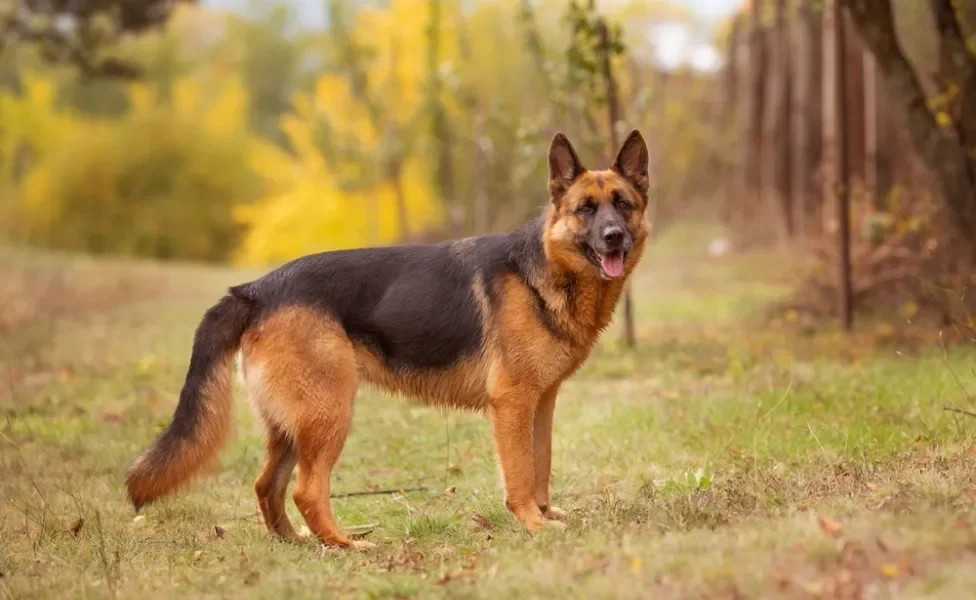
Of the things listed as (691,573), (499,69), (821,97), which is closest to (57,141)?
(499,69)

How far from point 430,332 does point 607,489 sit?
1486 millimetres

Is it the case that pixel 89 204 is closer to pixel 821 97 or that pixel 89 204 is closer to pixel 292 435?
pixel 821 97

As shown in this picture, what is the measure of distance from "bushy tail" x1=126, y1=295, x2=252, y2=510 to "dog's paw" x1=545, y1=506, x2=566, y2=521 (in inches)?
70.8

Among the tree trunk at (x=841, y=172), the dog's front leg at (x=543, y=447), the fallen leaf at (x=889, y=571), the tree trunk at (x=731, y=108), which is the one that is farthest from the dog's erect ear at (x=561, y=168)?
the tree trunk at (x=731, y=108)

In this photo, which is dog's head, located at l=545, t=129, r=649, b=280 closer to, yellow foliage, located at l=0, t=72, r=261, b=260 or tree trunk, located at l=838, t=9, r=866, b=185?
tree trunk, located at l=838, t=9, r=866, b=185

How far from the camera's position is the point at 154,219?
4384cm

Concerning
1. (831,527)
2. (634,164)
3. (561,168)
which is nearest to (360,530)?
(561,168)

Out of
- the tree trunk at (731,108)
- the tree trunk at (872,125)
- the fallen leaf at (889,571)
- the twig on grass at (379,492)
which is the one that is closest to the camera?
the fallen leaf at (889,571)

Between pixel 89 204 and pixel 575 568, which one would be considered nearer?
pixel 575 568

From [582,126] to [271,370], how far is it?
7.43 meters

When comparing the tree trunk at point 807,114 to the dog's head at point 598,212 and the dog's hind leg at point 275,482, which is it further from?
the dog's hind leg at point 275,482

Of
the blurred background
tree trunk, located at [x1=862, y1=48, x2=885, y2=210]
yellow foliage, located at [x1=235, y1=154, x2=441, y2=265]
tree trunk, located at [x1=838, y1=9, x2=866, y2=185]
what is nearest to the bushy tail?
the blurred background

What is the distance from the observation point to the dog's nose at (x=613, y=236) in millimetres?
5543

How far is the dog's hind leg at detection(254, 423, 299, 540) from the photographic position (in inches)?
229
